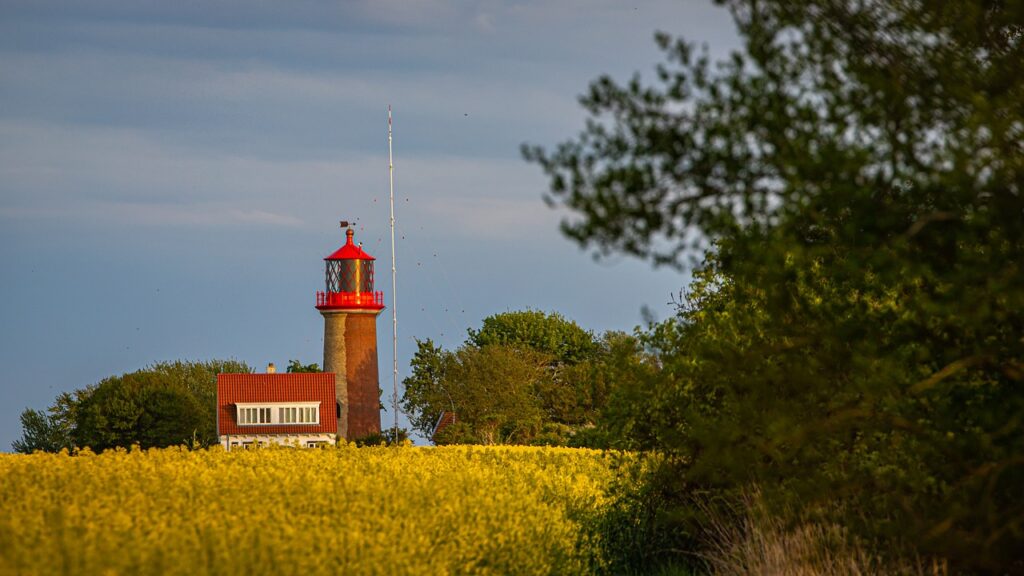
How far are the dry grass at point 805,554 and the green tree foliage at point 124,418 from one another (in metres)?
54.7

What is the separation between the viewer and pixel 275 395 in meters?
69.9

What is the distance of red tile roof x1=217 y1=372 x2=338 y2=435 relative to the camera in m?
67.8

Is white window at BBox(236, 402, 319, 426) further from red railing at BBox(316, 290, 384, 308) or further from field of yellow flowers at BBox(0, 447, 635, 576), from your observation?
field of yellow flowers at BBox(0, 447, 635, 576)

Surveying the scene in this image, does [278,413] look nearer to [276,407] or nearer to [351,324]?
[276,407]

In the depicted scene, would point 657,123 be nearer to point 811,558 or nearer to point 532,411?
point 811,558

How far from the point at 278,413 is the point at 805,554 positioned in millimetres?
60101

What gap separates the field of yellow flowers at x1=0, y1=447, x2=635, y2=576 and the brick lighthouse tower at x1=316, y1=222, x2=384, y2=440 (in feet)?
155

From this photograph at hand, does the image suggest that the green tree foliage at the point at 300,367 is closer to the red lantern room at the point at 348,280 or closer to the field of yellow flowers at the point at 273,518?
the red lantern room at the point at 348,280

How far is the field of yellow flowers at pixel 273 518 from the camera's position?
818 cm

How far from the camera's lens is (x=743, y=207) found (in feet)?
29.1

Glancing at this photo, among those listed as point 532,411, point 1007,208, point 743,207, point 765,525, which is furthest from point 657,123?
point 532,411

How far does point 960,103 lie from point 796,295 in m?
1.86

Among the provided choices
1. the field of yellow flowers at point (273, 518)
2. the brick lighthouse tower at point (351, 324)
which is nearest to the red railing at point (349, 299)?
the brick lighthouse tower at point (351, 324)

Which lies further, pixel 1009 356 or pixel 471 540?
pixel 471 540
